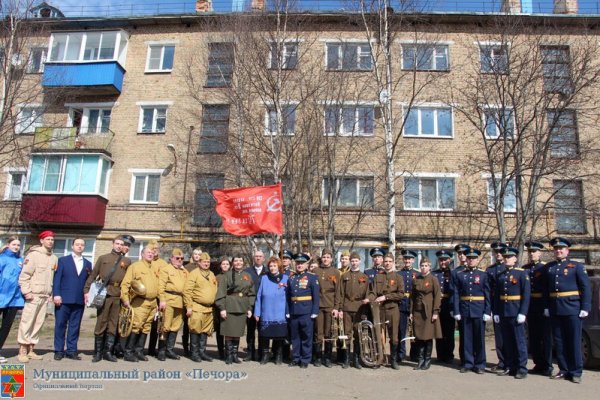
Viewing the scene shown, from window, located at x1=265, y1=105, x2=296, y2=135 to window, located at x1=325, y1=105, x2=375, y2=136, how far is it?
145cm

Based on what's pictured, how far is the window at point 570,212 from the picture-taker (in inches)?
717

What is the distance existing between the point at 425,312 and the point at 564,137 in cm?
1325

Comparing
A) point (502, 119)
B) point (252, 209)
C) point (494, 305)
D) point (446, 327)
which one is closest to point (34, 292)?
point (252, 209)

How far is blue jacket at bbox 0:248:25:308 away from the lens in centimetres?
725

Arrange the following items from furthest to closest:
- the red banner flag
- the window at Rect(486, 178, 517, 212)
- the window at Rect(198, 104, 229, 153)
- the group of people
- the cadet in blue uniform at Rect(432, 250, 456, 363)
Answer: the window at Rect(198, 104, 229, 153) < the window at Rect(486, 178, 517, 212) < the red banner flag < the cadet in blue uniform at Rect(432, 250, 456, 363) < the group of people

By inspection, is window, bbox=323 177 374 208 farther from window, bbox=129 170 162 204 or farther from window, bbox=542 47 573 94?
window, bbox=129 170 162 204

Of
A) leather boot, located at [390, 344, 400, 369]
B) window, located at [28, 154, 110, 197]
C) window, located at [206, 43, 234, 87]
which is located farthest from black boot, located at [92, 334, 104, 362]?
window, located at [28, 154, 110, 197]

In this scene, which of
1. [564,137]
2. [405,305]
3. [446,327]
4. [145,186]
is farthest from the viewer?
[145,186]

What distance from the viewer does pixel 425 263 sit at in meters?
8.02

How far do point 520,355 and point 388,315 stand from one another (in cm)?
213

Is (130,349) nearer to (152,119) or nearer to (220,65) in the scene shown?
(220,65)

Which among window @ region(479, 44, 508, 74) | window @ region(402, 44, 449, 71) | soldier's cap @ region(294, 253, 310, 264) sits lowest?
soldier's cap @ region(294, 253, 310, 264)

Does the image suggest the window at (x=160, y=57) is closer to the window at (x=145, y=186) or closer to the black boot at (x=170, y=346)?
the window at (x=145, y=186)

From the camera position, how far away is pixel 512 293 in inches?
287
